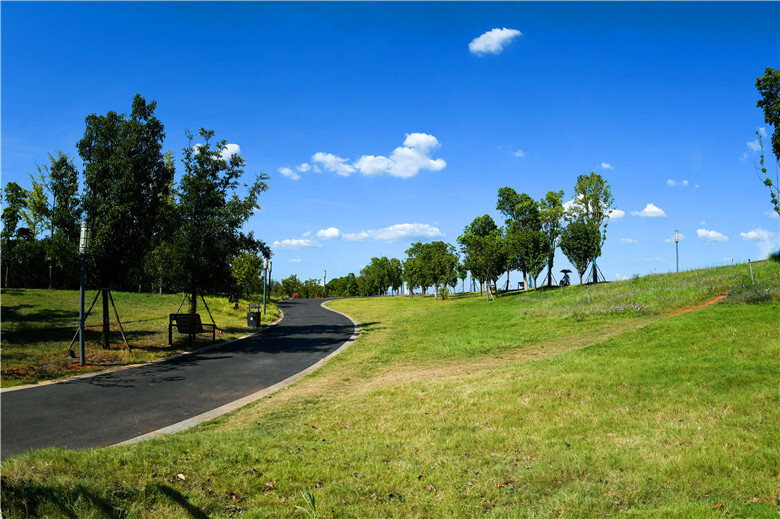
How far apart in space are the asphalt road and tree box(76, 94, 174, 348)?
454cm

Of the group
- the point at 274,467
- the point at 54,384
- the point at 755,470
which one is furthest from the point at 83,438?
the point at 755,470

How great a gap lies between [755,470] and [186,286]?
19322 mm

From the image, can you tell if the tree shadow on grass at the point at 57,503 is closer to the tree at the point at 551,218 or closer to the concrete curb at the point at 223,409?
the concrete curb at the point at 223,409

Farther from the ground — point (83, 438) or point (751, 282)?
point (751, 282)

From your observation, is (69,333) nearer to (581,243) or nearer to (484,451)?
(484,451)

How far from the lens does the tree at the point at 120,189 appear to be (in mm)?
15805

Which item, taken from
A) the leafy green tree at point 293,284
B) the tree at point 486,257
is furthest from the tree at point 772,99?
the leafy green tree at point 293,284

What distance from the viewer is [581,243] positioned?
1769 inches

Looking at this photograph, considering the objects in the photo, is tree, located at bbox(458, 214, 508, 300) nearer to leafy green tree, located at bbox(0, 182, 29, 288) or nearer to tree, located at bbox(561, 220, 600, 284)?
tree, located at bbox(561, 220, 600, 284)

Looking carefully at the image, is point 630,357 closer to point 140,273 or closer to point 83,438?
point 83,438

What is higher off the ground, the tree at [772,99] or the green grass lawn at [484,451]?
the tree at [772,99]

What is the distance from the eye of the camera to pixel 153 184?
17.2m

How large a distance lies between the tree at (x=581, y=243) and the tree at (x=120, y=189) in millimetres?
38744

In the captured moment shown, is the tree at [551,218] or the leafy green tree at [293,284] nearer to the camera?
the tree at [551,218]
